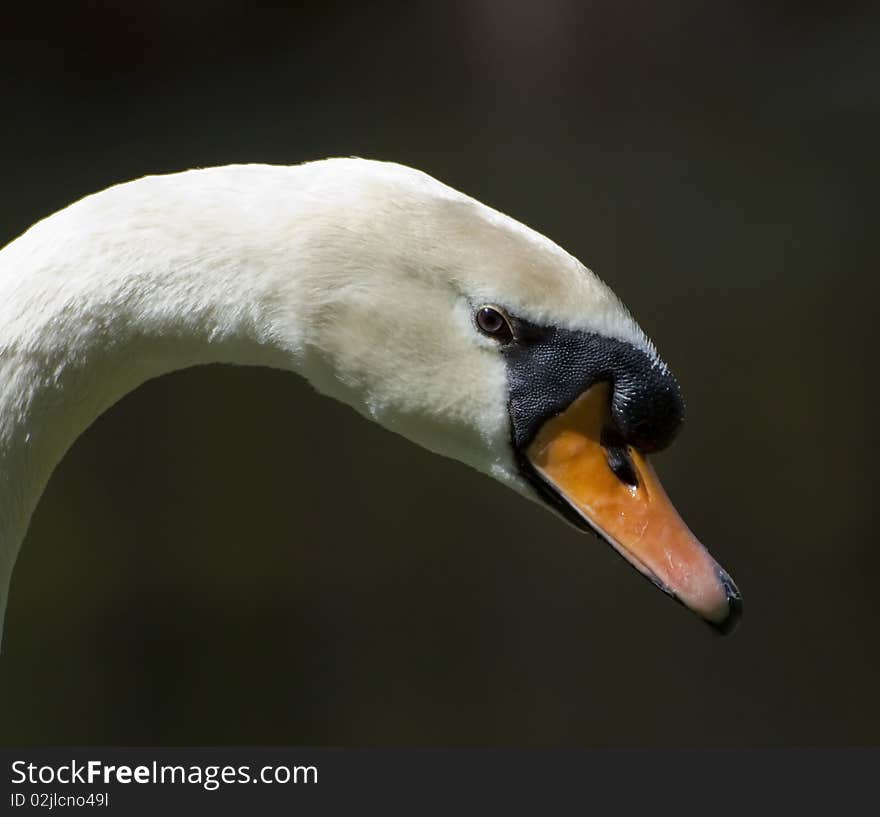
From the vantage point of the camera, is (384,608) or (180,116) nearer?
(384,608)

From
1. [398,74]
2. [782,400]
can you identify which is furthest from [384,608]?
[398,74]

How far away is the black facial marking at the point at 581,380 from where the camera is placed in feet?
5.27

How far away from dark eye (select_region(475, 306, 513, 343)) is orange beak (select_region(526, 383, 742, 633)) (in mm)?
123

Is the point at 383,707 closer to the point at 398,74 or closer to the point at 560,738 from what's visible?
the point at 560,738

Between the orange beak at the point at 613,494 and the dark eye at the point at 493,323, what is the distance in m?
0.12

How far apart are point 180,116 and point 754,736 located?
2.66 metres

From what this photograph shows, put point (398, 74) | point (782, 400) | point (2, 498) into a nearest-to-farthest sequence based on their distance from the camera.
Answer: point (2, 498), point (782, 400), point (398, 74)

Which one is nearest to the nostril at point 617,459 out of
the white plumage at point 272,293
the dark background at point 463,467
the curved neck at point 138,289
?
the white plumage at point 272,293

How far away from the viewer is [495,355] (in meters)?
1.61

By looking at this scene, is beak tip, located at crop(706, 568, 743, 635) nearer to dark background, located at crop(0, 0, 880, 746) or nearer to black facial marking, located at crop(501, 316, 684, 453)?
black facial marking, located at crop(501, 316, 684, 453)

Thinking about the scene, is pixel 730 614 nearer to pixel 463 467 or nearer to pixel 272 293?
pixel 272 293

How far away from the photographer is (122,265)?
1498 millimetres

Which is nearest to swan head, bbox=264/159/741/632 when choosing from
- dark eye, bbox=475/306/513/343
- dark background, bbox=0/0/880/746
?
dark eye, bbox=475/306/513/343

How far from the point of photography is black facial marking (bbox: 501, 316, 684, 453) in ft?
5.27
